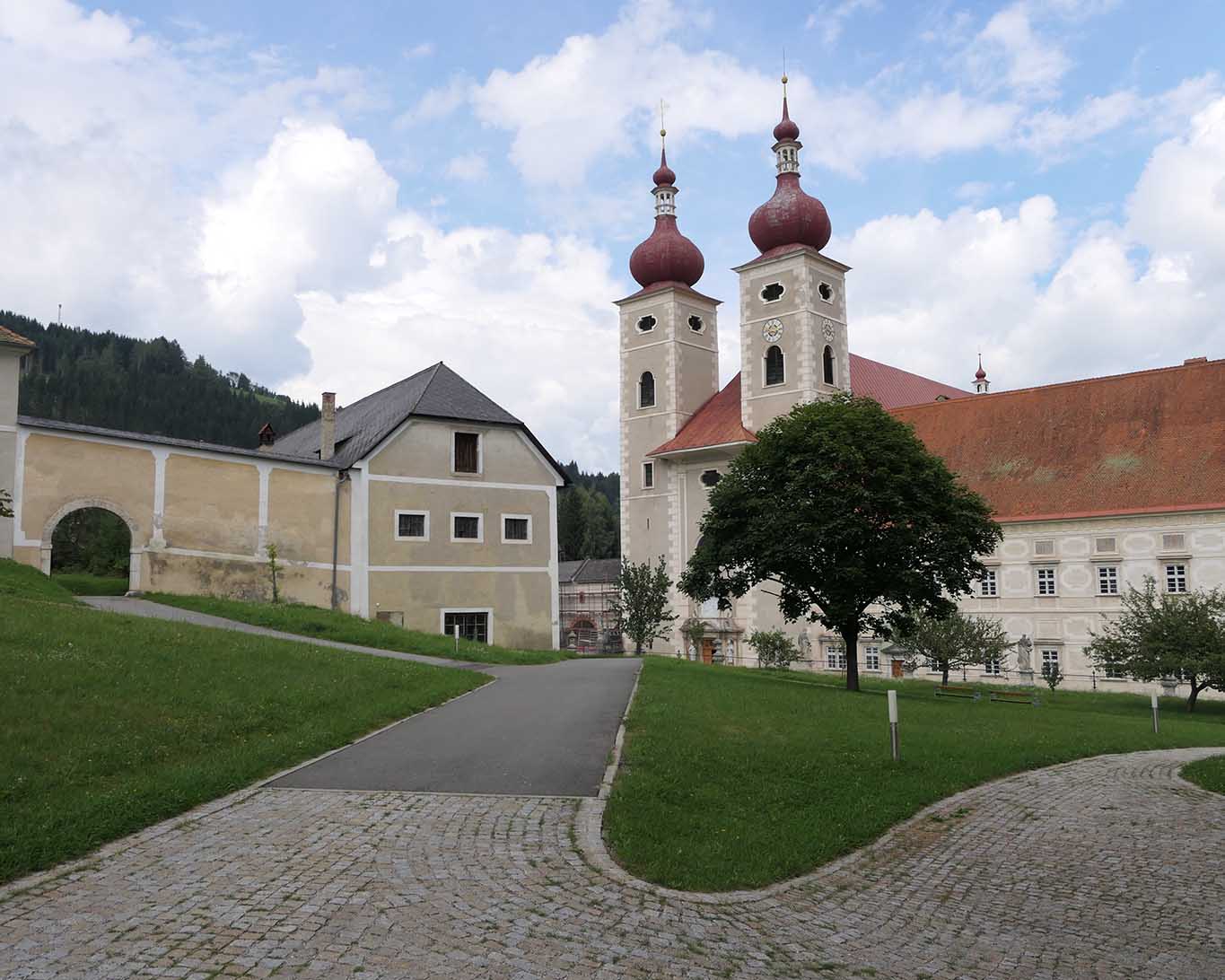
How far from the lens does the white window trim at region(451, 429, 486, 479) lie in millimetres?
37844

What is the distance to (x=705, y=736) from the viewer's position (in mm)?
15477

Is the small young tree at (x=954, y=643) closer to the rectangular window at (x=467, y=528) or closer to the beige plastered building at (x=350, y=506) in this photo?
the beige plastered building at (x=350, y=506)

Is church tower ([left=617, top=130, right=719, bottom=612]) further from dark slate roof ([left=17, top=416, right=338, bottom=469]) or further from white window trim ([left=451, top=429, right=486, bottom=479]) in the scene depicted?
dark slate roof ([left=17, top=416, right=338, bottom=469])

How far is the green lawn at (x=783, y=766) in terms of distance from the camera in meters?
10.0

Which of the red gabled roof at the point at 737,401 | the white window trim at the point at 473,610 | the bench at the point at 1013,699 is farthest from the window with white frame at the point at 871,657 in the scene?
the white window trim at the point at 473,610

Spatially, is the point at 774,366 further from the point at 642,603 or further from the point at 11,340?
the point at 11,340

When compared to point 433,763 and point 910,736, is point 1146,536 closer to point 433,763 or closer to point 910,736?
point 910,736

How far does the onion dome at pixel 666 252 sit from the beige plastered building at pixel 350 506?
25.7 meters

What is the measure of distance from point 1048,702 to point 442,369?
2486 centimetres

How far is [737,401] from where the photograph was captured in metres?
60.0

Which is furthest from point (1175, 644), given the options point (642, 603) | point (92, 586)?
point (92, 586)

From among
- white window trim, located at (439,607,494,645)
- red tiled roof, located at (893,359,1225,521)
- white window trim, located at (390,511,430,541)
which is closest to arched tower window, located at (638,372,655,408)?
red tiled roof, located at (893,359,1225,521)

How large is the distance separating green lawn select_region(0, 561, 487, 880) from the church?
83.1 ft

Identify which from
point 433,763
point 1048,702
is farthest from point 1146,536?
point 433,763
